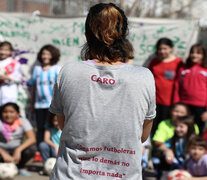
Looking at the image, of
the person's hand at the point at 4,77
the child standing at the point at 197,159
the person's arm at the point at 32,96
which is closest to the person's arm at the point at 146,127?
the child standing at the point at 197,159

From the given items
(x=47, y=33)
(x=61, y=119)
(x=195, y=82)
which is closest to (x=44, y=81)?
(x=47, y=33)

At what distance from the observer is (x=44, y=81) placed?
6164mm

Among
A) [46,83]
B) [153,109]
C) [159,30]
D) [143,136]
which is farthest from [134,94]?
[159,30]

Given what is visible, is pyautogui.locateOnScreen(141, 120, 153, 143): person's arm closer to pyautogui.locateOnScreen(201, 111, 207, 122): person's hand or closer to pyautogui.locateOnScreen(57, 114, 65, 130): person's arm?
pyautogui.locateOnScreen(57, 114, 65, 130): person's arm

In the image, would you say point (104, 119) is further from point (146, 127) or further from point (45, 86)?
point (45, 86)

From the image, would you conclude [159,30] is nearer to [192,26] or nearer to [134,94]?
[192,26]

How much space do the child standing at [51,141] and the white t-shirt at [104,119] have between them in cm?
390

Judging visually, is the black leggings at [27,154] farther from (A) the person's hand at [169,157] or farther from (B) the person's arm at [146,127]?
(B) the person's arm at [146,127]

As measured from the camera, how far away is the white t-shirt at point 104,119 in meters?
1.75

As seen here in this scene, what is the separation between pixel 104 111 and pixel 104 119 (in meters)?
0.04

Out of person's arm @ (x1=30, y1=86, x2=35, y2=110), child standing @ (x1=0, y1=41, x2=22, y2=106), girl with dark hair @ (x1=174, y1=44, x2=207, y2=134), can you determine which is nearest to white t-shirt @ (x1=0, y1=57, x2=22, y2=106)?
child standing @ (x1=0, y1=41, x2=22, y2=106)

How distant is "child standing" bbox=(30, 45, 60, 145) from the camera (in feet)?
20.1

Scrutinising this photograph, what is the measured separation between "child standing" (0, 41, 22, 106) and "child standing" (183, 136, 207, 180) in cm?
287

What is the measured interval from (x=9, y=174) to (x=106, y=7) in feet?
12.0
